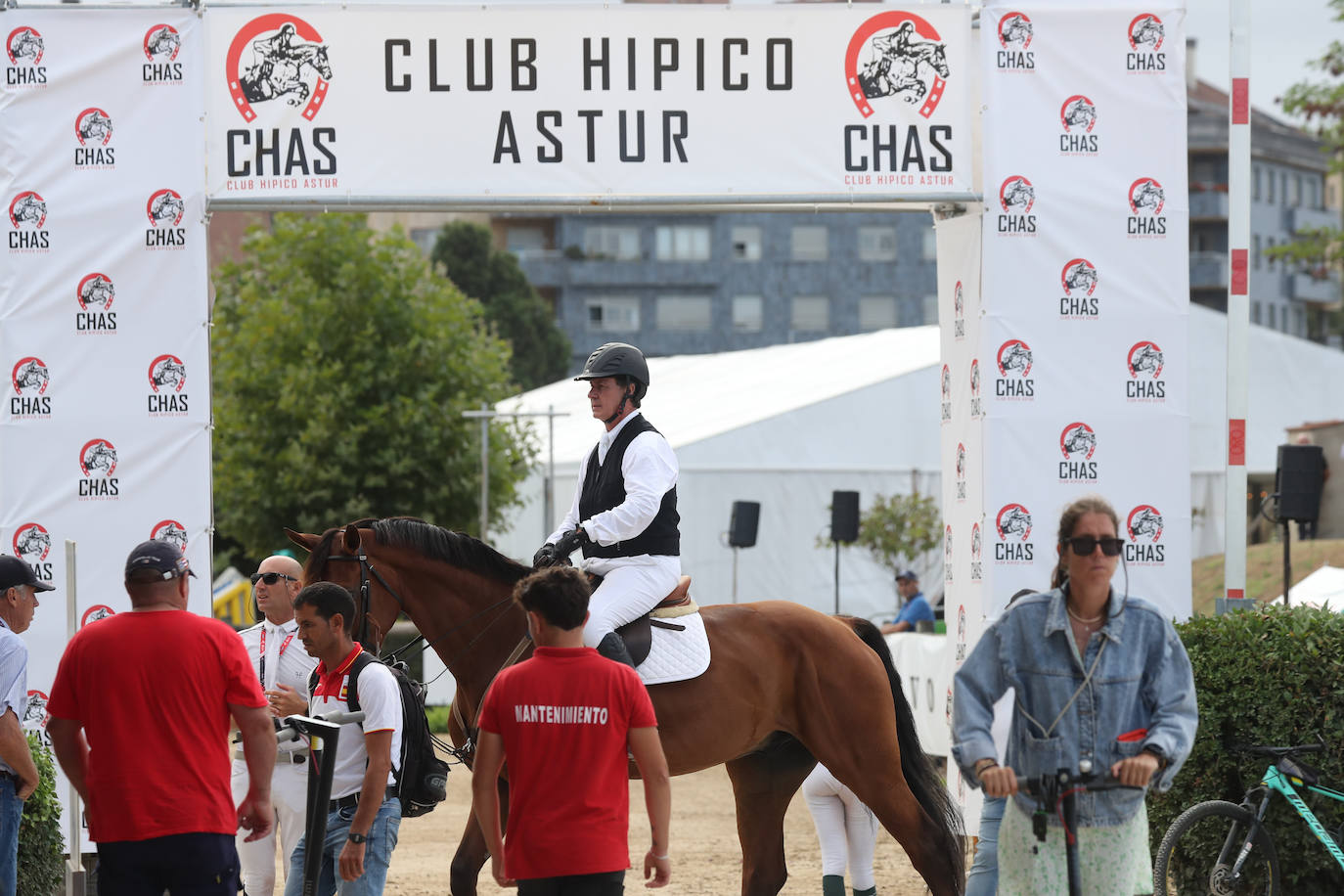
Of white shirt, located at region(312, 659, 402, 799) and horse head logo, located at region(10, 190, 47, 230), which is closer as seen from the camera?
white shirt, located at region(312, 659, 402, 799)

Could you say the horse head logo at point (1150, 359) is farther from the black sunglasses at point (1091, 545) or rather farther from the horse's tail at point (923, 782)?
the black sunglasses at point (1091, 545)

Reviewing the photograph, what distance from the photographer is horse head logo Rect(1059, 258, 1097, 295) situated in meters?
9.88

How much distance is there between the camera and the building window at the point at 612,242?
2793 inches

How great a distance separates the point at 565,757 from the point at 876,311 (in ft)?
221

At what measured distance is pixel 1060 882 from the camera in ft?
14.6

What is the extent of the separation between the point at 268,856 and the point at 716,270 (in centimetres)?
6544

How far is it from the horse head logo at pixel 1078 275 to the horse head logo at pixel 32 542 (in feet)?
20.5

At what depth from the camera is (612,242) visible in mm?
71188

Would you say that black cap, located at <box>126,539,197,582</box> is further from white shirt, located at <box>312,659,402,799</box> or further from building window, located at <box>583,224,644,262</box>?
building window, located at <box>583,224,644,262</box>

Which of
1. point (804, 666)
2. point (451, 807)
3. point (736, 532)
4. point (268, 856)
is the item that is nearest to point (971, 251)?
point (804, 666)

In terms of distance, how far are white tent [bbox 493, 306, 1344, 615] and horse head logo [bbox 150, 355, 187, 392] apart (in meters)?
16.6

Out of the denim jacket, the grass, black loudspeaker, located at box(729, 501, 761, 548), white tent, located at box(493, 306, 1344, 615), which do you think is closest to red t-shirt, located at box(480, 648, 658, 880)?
the denim jacket

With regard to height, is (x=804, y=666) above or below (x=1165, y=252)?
below

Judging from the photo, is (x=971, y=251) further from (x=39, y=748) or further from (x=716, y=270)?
(x=716, y=270)
